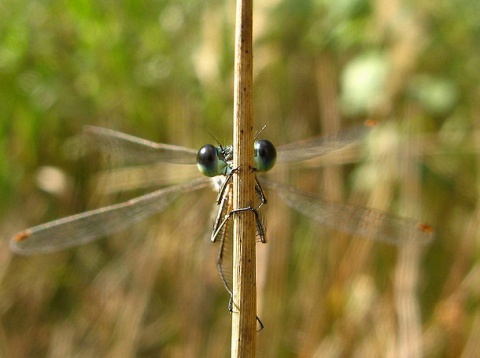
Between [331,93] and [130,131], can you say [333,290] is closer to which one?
[331,93]

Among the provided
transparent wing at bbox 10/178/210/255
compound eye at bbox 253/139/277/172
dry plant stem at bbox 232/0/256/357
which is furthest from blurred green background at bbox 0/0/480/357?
dry plant stem at bbox 232/0/256/357

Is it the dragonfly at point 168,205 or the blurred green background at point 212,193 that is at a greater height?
the blurred green background at point 212,193

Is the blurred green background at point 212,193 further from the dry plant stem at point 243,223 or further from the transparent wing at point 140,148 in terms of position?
the dry plant stem at point 243,223

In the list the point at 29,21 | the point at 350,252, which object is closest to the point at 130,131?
the point at 29,21

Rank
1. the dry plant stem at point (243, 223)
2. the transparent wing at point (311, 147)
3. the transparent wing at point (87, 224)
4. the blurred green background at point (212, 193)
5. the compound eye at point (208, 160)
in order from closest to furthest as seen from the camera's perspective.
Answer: the dry plant stem at point (243, 223) → the compound eye at point (208, 160) → the transparent wing at point (87, 224) → the transparent wing at point (311, 147) → the blurred green background at point (212, 193)

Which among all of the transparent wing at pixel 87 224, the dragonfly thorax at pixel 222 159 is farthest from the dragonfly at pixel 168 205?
the dragonfly thorax at pixel 222 159
